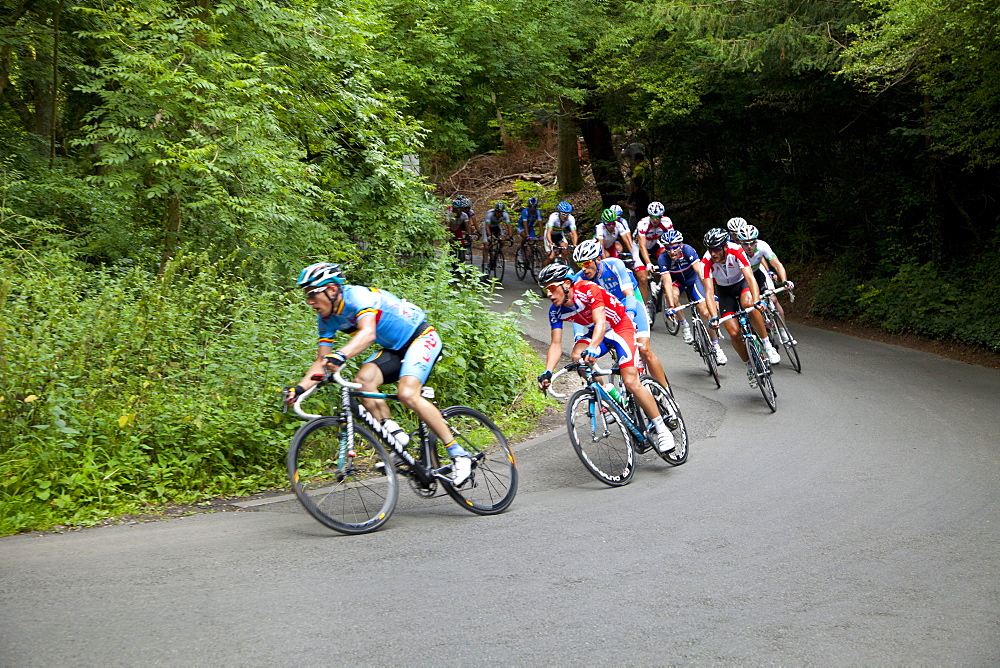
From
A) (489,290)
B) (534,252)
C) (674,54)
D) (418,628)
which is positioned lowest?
(418,628)

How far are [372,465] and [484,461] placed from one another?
1.00m

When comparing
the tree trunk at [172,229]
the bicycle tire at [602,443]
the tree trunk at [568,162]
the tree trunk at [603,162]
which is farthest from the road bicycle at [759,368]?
the tree trunk at [568,162]

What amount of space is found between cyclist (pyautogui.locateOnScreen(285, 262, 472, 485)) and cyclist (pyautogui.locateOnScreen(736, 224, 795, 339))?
7486 millimetres

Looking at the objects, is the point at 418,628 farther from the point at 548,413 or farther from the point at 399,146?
the point at 399,146

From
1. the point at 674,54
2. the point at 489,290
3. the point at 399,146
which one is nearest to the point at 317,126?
the point at 399,146

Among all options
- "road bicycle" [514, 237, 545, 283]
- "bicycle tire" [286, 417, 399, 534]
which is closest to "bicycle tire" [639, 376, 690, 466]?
"bicycle tire" [286, 417, 399, 534]

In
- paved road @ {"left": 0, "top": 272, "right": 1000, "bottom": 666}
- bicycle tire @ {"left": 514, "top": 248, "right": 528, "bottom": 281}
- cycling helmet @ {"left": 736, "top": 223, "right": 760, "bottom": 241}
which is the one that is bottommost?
paved road @ {"left": 0, "top": 272, "right": 1000, "bottom": 666}

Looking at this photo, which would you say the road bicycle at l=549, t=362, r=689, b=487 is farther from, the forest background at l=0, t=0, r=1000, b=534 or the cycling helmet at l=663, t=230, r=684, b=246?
the cycling helmet at l=663, t=230, r=684, b=246

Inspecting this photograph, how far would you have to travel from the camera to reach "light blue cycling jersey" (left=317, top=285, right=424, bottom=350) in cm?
648

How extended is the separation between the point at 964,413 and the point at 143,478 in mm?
9408

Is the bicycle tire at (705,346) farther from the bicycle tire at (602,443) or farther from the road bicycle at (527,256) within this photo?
the road bicycle at (527,256)

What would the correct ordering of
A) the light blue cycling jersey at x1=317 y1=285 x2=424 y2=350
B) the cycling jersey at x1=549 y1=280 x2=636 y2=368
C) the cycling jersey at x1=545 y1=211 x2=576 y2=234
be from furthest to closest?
the cycling jersey at x1=545 y1=211 x2=576 y2=234 → the cycling jersey at x1=549 y1=280 x2=636 y2=368 → the light blue cycling jersey at x1=317 y1=285 x2=424 y2=350

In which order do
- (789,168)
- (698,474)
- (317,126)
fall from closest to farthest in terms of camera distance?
(698,474) < (317,126) < (789,168)

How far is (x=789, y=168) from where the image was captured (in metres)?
24.6
